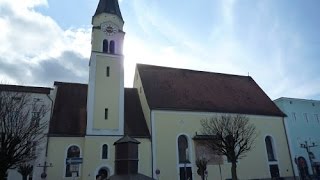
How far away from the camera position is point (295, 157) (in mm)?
32375

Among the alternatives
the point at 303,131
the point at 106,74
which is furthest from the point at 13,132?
the point at 303,131

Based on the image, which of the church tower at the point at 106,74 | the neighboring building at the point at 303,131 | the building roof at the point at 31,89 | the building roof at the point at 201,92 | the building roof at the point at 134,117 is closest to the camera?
the building roof at the point at 31,89

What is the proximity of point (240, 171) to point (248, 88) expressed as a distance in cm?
1276

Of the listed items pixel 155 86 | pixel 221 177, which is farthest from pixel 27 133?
pixel 221 177

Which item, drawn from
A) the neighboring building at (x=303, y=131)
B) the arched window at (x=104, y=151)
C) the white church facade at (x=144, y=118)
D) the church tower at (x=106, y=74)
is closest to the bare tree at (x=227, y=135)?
the white church facade at (x=144, y=118)

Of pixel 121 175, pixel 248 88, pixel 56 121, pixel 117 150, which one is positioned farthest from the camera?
pixel 248 88

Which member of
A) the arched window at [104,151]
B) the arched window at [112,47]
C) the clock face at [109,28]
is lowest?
the arched window at [104,151]

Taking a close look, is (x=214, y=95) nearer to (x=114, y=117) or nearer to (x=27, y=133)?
(x=114, y=117)

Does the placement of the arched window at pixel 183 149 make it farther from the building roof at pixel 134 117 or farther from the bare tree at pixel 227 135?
the building roof at pixel 134 117

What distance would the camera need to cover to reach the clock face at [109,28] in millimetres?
28938

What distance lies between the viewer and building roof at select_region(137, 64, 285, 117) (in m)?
29.1

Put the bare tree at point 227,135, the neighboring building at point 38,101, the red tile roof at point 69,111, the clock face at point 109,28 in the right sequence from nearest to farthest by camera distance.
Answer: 1. the neighboring building at point 38,101
2. the bare tree at point 227,135
3. the red tile roof at point 69,111
4. the clock face at point 109,28

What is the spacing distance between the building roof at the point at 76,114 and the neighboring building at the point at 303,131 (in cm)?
1855

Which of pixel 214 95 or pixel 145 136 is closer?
pixel 145 136
